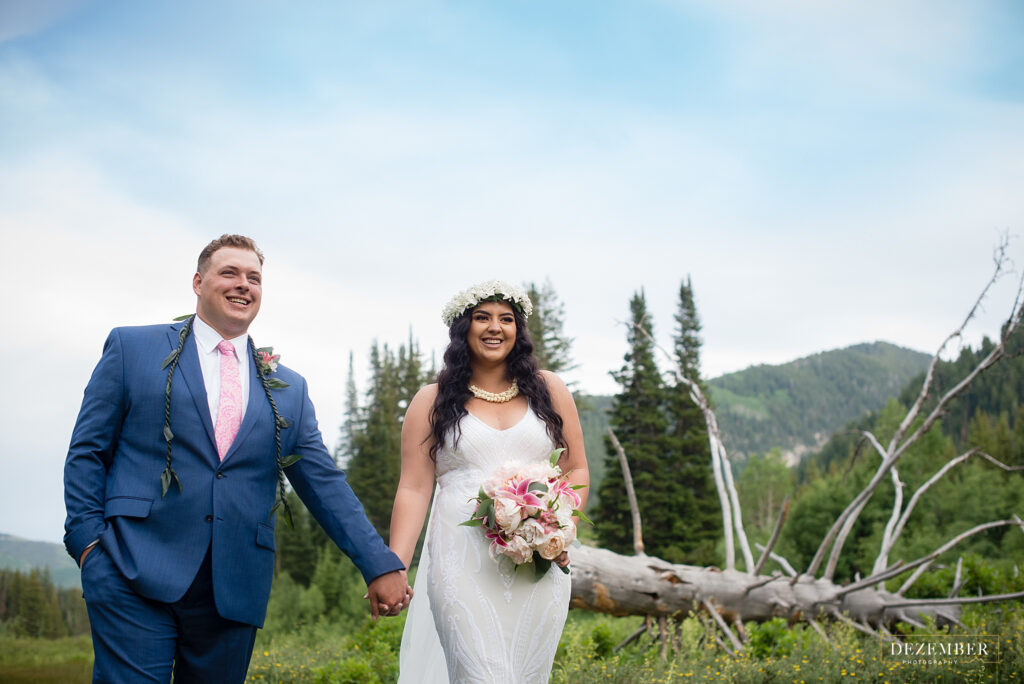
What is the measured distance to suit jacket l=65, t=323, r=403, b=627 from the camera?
3.16 meters

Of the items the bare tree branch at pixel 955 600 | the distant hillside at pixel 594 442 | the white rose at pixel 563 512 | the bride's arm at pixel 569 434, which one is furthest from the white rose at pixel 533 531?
the distant hillside at pixel 594 442

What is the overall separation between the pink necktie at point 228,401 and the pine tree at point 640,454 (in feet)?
100

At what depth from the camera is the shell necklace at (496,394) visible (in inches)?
189

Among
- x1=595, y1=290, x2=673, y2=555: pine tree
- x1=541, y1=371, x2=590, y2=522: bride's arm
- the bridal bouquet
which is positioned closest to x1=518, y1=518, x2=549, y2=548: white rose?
the bridal bouquet

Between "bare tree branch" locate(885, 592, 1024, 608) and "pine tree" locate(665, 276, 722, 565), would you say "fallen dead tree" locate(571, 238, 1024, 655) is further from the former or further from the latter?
"pine tree" locate(665, 276, 722, 565)

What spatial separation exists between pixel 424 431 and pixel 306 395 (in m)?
0.94

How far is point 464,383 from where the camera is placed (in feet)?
15.8

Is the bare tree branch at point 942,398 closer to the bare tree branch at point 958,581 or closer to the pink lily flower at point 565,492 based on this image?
the bare tree branch at point 958,581

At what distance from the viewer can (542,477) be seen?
161 inches

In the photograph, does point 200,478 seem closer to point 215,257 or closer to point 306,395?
point 306,395

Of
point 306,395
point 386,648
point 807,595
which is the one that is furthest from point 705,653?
point 306,395

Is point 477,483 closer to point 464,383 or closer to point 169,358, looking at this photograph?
point 464,383

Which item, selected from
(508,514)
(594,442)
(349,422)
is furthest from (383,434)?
(594,442)

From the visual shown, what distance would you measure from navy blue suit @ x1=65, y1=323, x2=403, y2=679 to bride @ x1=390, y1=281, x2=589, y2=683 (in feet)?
3.05
